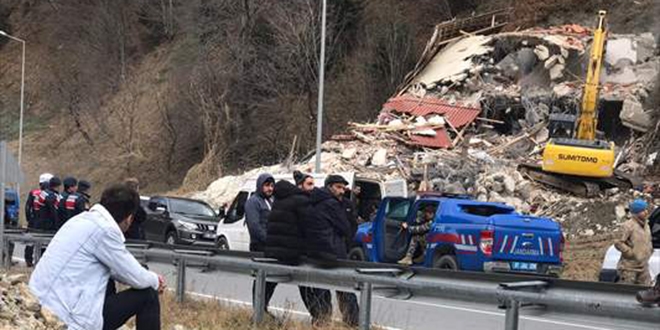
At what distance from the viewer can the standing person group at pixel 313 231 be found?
10227 millimetres

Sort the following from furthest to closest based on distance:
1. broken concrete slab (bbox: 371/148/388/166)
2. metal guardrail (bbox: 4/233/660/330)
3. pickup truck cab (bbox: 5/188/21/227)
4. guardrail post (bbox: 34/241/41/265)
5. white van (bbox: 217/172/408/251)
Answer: broken concrete slab (bbox: 371/148/388/166) → pickup truck cab (bbox: 5/188/21/227) → white van (bbox: 217/172/408/251) → guardrail post (bbox: 34/241/41/265) → metal guardrail (bbox: 4/233/660/330)

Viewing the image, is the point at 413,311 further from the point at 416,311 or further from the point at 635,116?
the point at 635,116

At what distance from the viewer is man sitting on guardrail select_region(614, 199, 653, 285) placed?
12219mm

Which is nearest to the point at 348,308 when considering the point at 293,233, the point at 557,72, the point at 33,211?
the point at 293,233

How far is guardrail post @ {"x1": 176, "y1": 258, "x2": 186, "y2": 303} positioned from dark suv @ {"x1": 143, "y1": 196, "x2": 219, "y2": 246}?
12.4 m

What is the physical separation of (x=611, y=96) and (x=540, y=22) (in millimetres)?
9057

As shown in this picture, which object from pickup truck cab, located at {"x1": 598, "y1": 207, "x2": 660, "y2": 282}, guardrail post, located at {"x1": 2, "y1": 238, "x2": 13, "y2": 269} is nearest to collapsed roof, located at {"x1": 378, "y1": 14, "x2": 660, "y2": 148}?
guardrail post, located at {"x1": 2, "y1": 238, "x2": 13, "y2": 269}

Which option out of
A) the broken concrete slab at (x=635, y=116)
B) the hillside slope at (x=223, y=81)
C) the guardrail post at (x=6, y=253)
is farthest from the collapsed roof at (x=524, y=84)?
the guardrail post at (x=6, y=253)

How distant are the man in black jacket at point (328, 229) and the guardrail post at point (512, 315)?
7.79 feet

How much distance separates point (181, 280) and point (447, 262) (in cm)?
626

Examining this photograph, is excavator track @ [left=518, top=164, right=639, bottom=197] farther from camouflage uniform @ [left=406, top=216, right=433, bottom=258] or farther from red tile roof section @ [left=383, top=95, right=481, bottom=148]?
camouflage uniform @ [left=406, top=216, right=433, bottom=258]

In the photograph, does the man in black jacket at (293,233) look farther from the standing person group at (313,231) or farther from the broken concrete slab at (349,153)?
the broken concrete slab at (349,153)

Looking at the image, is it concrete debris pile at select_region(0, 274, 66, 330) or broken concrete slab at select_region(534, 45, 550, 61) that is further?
broken concrete slab at select_region(534, 45, 550, 61)

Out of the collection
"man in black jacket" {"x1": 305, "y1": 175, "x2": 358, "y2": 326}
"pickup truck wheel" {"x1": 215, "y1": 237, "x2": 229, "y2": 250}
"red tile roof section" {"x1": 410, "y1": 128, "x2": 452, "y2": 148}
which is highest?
"man in black jacket" {"x1": 305, "y1": 175, "x2": 358, "y2": 326}
